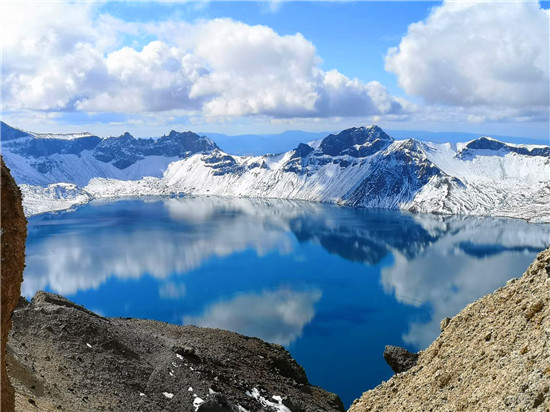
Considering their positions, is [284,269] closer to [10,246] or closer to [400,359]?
[400,359]

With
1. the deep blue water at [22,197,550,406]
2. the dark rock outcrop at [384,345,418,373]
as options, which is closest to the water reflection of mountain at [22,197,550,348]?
the deep blue water at [22,197,550,406]

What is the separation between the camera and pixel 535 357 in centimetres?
1261

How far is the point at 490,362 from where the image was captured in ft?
49.4

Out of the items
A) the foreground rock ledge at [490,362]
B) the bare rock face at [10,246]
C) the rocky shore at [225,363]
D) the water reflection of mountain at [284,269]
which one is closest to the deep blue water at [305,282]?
the water reflection of mountain at [284,269]

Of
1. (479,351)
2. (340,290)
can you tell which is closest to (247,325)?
(340,290)

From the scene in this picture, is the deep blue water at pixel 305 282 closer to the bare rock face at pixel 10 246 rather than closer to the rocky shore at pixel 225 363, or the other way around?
the rocky shore at pixel 225 363

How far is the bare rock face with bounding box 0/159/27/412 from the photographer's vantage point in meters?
15.8

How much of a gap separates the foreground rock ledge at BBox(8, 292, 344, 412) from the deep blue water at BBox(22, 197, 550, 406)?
23418 mm

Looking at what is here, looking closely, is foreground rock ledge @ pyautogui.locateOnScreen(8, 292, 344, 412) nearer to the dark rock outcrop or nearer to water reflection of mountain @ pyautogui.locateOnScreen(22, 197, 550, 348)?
the dark rock outcrop

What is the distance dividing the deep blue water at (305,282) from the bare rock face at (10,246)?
5146 centimetres

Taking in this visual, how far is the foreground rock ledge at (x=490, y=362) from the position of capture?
12086 millimetres

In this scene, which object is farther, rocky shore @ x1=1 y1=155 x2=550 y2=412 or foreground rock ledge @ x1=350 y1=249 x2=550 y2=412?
rocky shore @ x1=1 y1=155 x2=550 y2=412

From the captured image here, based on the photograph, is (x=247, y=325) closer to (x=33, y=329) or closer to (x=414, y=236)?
(x=33, y=329)

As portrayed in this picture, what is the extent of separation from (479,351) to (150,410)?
23527 millimetres
